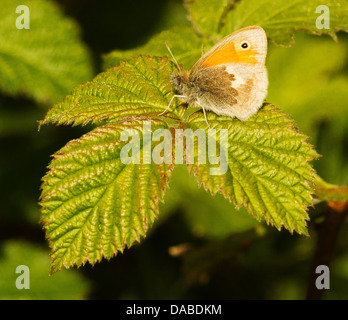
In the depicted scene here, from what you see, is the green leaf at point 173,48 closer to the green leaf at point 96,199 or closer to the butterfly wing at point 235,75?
the butterfly wing at point 235,75

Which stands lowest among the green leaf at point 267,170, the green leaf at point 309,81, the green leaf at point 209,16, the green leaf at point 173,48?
the green leaf at point 267,170

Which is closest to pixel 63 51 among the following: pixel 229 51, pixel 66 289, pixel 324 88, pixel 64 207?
pixel 229 51

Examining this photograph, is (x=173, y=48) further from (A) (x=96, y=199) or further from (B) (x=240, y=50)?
(A) (x=96, y=199)

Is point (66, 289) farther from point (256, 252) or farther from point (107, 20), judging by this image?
point (107, 20)

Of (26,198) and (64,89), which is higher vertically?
(64,89)

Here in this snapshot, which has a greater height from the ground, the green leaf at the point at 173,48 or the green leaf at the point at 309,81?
the green leaf at the point at 309,81

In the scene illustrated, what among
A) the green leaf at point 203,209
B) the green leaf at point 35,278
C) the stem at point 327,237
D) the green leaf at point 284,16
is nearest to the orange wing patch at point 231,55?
the green leaf at point 284,16
